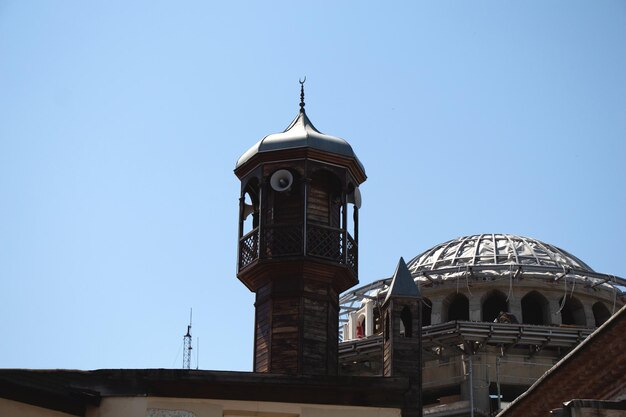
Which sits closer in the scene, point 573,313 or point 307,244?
point 307,244

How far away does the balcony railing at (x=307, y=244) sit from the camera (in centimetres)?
3086

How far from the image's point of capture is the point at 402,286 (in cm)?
3191

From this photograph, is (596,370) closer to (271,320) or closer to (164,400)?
(164,400)

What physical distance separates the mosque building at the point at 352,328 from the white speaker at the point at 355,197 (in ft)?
0.16

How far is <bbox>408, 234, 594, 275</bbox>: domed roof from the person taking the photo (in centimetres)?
5634

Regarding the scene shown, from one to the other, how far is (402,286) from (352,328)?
81.7 ft

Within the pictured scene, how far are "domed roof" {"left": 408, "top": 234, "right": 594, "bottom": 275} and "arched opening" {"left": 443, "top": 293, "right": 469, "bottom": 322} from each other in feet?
4.51

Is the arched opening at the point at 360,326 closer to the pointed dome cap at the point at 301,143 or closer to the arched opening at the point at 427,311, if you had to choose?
the arched opening at the point at 427,311

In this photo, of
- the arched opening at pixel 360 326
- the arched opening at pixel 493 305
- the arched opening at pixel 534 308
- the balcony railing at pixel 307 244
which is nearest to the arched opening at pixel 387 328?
the balcony railing at pixel 307 244

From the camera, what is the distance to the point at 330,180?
105 ft

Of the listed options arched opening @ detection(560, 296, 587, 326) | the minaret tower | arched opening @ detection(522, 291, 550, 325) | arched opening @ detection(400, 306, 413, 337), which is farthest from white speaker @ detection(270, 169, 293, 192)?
A: arched opening @ detection(560, 296, 587, 326)

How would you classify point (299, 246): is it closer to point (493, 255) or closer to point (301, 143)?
point (301, 143)

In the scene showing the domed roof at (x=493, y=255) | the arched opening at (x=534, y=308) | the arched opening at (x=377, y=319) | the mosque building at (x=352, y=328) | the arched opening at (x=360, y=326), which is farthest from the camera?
the domed roof at (x=493, y=255)

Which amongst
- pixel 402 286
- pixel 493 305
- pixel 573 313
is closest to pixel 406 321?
pixel 402 286
